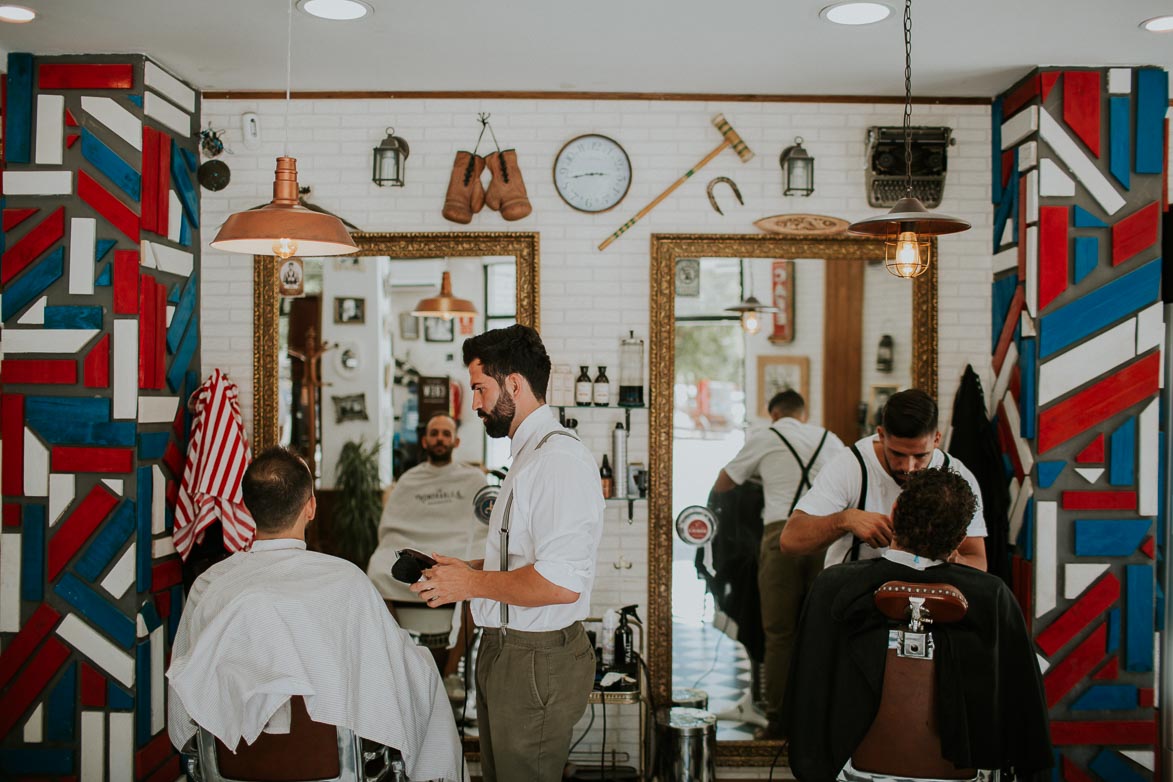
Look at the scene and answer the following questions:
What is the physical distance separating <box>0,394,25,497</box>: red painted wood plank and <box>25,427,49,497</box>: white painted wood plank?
20mm

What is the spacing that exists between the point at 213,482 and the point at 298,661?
5.43 ft

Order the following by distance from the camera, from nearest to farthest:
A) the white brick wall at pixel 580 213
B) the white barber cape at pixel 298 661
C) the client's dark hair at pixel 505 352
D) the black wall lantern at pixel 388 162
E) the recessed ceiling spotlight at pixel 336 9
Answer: the white barber cape at pixel 298 661 < the client's dark hair at pixel 505 352 < the recessed ceiling spotlight at pixel 336 9 < the black wall lantern at pixel 388 162 < the white brick wall at pixel 580 213

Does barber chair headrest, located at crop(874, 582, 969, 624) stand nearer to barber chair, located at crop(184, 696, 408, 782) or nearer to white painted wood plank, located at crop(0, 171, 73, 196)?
barber chair, located at crop(184, 696, 408, 782)

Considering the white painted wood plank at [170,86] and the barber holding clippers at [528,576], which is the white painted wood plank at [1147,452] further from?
the white painted wood plank at [170,86]

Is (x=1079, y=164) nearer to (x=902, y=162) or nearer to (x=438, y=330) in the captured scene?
(x=902, y=162)

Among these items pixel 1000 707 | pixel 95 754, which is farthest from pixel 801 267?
pixel 95 754

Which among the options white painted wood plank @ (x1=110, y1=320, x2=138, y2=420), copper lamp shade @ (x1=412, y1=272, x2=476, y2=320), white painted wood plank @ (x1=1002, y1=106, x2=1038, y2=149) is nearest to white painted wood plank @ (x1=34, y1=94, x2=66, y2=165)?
white painted wood plank @ (x1=110, y1=320, x2=138, y2=420)

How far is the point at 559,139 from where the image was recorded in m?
3.99

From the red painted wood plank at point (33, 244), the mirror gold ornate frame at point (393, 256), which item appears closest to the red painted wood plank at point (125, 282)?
the red painted wood plank at point (33, 244)

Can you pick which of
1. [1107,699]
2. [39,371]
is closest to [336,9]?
[39,371]

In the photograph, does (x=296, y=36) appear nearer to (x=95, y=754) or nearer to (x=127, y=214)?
(x=127, y=214)

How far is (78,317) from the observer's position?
11.3 ft

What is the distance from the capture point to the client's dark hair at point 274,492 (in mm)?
2391

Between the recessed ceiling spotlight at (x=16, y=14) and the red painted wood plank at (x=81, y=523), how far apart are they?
5.31ft
